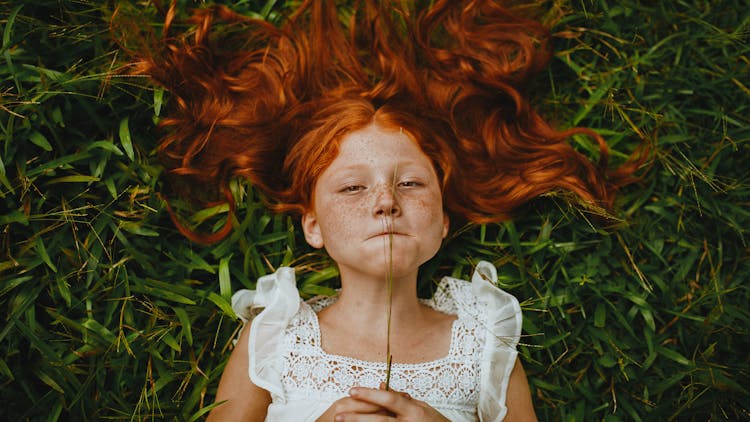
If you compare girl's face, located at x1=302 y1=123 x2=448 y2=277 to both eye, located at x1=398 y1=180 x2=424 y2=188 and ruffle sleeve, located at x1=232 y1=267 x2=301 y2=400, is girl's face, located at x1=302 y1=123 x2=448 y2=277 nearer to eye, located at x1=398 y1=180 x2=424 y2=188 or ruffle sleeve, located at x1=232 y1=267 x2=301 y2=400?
eye, located at x1=398 y1=180 x2=424 y2=188

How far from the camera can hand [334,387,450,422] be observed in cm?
169

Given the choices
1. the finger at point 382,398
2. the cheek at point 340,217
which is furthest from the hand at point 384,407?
the cheek at point 340,217

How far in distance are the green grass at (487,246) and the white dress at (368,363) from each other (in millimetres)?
212

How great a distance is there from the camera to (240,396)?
78.2 inches

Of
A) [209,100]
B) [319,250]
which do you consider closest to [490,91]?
[319,250]

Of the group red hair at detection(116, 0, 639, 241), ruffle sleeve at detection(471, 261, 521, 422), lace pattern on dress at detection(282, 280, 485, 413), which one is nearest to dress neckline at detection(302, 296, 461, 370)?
lace pattern on dress at detection(282, 280, 485, 413)

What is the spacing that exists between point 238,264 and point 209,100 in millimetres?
601

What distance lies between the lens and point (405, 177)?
1.94 m

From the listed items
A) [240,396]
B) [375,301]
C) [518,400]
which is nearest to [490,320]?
[518,400]

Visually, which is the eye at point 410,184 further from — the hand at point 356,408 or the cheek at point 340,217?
the hand at point 356,408

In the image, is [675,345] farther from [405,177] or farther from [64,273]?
[64,273]

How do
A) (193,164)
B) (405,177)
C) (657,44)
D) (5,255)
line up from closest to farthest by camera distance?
1. (405,177)
2. (5,255)
3. (193,164)
4. (657,44)

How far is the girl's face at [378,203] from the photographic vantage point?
1854mm

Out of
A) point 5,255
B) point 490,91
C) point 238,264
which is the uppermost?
point 490,91
